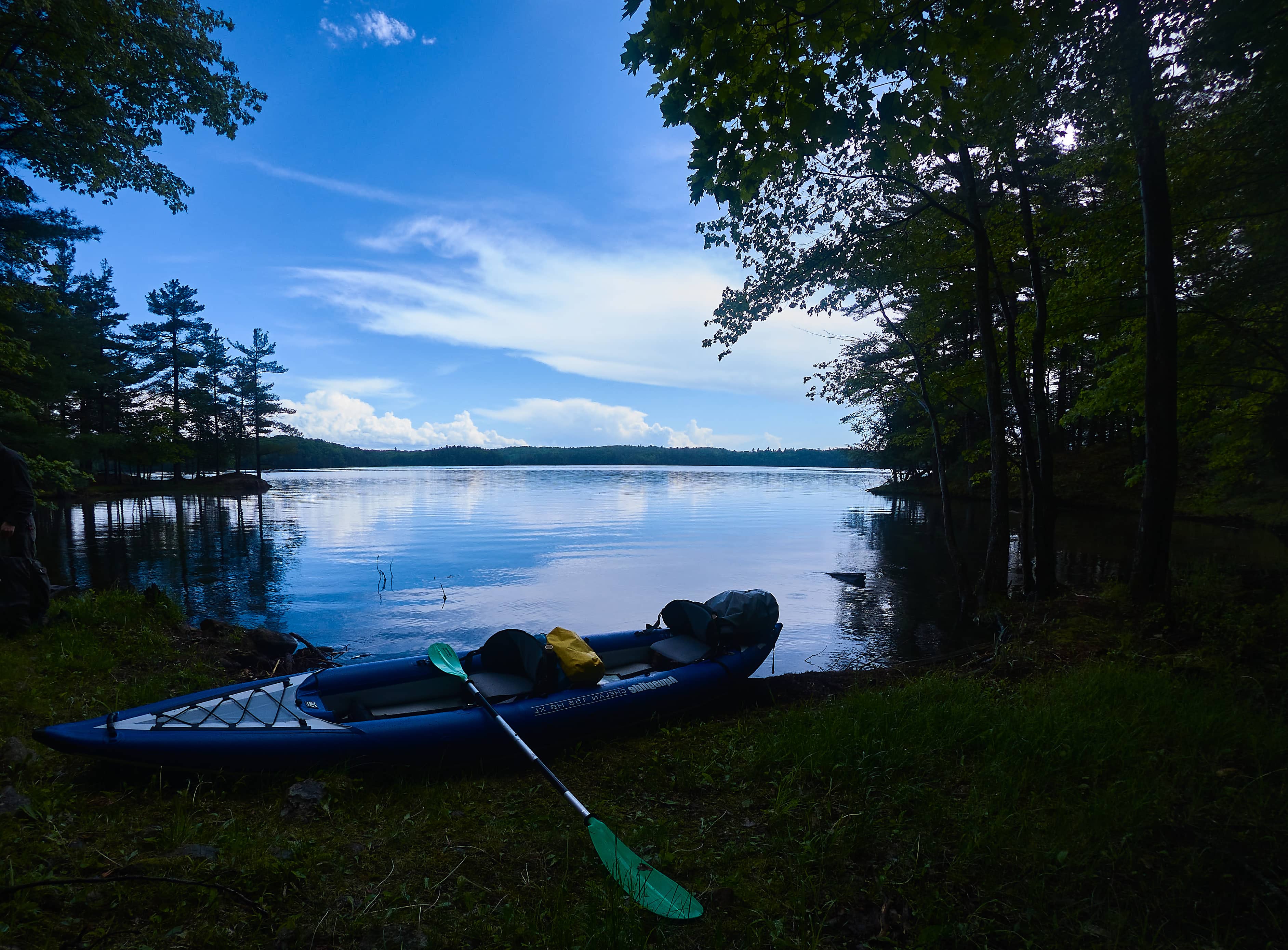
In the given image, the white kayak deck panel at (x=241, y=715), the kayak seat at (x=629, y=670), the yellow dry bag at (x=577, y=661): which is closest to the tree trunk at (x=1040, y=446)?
the kayak seat at (x=629, y=670)

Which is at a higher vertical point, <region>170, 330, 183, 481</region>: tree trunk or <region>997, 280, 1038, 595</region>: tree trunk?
<region>170, 330, 183, 481</region>: tree trunk

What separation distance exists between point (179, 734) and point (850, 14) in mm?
6422

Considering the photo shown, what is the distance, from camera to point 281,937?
2.46 metres

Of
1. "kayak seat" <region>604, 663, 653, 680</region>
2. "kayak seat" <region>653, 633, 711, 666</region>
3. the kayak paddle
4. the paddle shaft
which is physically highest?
the kayak paddle

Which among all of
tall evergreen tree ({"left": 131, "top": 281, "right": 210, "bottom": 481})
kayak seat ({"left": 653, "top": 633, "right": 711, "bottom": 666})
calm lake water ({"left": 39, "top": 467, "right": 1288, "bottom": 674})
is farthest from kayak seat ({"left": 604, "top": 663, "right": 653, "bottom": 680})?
tall evergreen tree ({"left": 131, "top": 281, "right": 210, "bottom": 481})

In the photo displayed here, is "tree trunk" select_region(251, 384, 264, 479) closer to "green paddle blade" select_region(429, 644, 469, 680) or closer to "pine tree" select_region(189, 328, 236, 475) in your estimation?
"pine tree" select_region(189, 328, 236, 475)

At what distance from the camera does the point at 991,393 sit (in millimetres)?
9406

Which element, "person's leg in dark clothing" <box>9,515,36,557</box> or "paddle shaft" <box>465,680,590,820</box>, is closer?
"paddle shaft" <box>465,680,590,820</box>

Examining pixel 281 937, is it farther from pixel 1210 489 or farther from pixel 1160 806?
pixel 1210 489

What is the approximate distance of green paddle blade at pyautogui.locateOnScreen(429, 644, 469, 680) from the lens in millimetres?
5855

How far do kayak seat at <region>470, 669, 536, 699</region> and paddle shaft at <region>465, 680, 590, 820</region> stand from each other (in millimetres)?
92

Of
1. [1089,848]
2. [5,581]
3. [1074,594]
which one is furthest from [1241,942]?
[5,581]

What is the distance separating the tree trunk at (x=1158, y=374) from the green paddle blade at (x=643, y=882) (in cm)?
657

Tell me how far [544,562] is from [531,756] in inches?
523
